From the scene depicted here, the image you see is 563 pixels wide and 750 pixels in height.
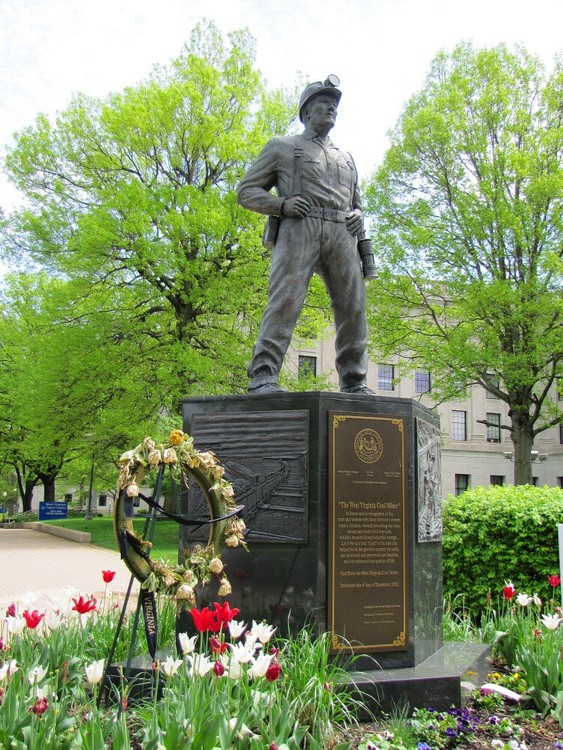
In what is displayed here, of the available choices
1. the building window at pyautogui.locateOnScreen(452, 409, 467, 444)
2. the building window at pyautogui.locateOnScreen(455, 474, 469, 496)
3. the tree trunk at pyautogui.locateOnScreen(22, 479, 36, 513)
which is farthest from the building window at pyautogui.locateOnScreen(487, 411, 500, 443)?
the tree trunk at pyautogui.locateOnScreen(22, 479, 36, 513)

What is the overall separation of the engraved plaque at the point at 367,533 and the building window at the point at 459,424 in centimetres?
4212

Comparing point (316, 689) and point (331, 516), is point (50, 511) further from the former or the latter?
point (316, 689)

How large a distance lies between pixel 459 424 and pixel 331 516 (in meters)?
42.9

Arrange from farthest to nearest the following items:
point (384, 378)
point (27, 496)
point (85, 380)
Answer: point (27, 496) → point (384, 378) → point (85, 380)

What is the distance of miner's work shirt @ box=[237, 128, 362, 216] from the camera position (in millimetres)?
6215

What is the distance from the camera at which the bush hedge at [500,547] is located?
9141mm

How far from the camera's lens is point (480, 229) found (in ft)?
73.9

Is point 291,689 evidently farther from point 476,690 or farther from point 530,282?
point 530,282

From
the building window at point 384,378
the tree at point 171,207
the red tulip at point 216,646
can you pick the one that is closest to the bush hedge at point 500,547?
the red tulip at point 216,646

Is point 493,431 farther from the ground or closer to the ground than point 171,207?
closer to the ground

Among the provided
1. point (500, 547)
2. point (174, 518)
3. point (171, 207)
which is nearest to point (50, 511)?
point (171, 207)

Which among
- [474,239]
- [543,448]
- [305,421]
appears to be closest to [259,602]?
[305,421]

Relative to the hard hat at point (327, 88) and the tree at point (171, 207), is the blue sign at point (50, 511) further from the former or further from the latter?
the hard hat at point (327, 88)

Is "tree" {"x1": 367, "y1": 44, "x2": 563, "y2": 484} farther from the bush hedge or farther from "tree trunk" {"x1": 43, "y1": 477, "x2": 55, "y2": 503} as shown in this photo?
"tree trunk" {"x1": 43, "y1": 477, "x2": 55, "y2": 503}
